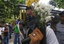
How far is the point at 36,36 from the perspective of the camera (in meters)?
3.32

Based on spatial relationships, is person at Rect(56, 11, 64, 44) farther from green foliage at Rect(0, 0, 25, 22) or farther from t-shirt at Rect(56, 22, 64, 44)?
green foliage at Rect(0, 0, 25, 22)

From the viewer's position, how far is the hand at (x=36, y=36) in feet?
10.8

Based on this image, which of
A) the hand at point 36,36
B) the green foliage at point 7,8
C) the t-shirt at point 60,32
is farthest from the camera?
the green foliage at point 7,8

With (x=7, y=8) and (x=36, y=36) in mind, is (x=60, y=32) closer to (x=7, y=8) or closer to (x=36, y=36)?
(x=36, y=36)

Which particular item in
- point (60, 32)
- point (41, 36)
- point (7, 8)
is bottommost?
point (60, 32)

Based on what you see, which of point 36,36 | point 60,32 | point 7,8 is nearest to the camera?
point 36,36

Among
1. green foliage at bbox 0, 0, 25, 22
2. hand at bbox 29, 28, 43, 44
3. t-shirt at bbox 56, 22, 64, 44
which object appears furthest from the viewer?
green foliage at bbox 0, 0, 25, 22

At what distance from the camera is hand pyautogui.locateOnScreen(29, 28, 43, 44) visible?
3.30 meters

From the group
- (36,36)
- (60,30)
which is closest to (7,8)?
(60,30)

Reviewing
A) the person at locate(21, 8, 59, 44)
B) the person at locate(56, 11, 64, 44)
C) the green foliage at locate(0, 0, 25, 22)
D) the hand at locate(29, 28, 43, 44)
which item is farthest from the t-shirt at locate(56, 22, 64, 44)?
the green foliage at locate(0, 0, 25, 22)

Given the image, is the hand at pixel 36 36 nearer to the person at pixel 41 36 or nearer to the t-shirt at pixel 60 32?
the person at pixel 41 36

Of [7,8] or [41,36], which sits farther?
[7,8]

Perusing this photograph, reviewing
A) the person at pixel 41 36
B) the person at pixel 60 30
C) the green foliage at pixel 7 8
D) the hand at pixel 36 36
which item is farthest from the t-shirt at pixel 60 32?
the green foliage at pixel 7 8

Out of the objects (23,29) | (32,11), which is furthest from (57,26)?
(32,11)
